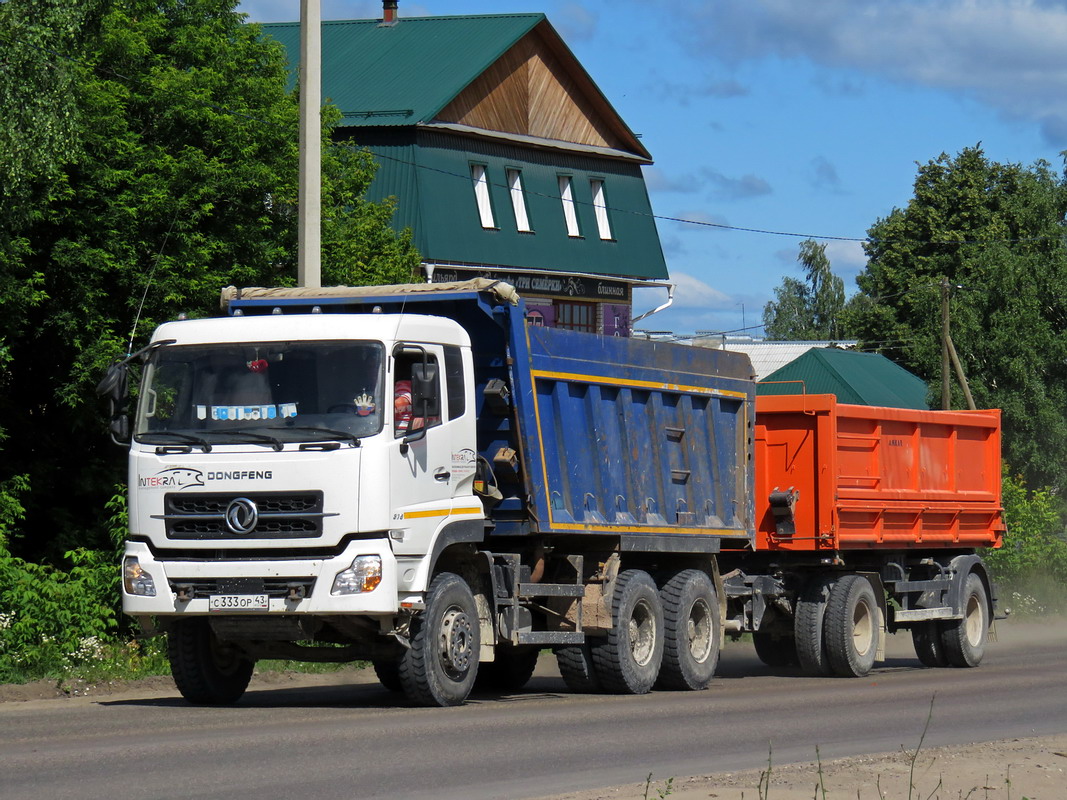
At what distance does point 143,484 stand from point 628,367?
16.2 feet

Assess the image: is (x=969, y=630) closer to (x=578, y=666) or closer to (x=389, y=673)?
(x=578, y=666)

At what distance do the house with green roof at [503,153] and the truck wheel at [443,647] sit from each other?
2574cm

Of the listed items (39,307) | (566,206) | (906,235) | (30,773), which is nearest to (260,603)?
(30,773)

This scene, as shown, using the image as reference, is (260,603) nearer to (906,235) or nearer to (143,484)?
(143,484)

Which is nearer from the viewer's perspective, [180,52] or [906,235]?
[180,52]

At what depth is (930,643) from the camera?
2170 centimetres

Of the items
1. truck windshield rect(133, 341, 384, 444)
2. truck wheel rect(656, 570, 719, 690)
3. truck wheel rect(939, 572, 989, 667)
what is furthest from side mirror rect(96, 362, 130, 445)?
truck wheel rect(939, 572, 989, 667)

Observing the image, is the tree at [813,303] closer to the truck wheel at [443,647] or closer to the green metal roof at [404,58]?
the green metal roof at [404,58]

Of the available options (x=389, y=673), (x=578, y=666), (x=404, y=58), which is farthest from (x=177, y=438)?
(x=404, y=58)

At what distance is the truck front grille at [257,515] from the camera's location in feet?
41.8

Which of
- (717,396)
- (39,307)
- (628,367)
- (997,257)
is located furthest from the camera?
(997,257)

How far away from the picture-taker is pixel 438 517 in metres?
13.5

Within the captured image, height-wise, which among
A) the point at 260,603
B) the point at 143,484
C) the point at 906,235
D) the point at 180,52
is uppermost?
the point at 906,235

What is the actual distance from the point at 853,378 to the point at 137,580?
52940 millimetres
